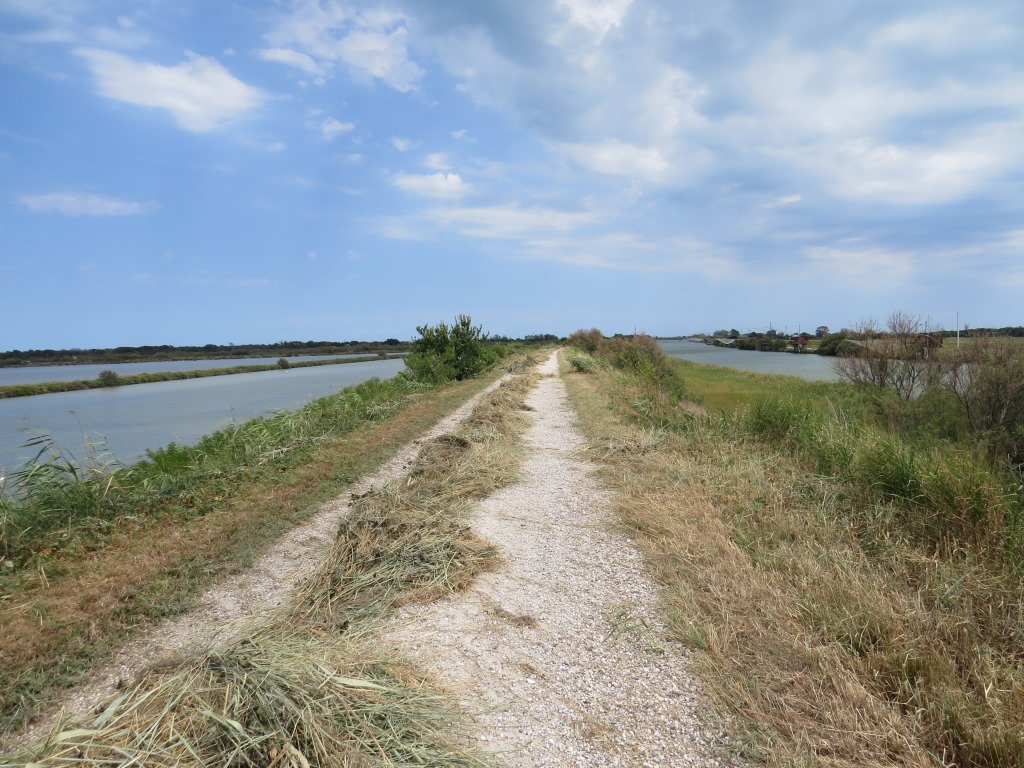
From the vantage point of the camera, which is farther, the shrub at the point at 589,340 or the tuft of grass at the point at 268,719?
the shrub at the point at 589,340

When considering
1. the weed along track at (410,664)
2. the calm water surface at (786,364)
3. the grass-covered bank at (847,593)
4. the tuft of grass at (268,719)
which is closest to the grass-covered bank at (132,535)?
the weed along track at (410,664)

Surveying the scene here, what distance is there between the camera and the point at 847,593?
11.8ft

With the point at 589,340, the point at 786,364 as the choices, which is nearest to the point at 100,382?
the point at 589,340

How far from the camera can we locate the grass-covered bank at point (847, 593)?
2.52 m

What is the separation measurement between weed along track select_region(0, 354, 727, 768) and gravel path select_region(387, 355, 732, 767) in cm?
1

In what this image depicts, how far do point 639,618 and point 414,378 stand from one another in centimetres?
2060

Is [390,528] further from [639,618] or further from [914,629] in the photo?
[914,629]

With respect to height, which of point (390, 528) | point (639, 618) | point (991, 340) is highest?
point (991, 340)

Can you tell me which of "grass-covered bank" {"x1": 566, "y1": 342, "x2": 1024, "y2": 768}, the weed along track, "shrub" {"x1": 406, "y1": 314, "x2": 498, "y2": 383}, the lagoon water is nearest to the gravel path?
the weed along track

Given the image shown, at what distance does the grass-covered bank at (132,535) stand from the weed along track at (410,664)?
32cm

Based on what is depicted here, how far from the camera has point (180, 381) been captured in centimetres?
2764

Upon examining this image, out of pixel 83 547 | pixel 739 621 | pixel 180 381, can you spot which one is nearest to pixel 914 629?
pixel 739 621

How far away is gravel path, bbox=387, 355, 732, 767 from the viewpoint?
99.2 inches

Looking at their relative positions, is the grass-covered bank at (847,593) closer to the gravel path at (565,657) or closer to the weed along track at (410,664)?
the gravel path at (565,657)
